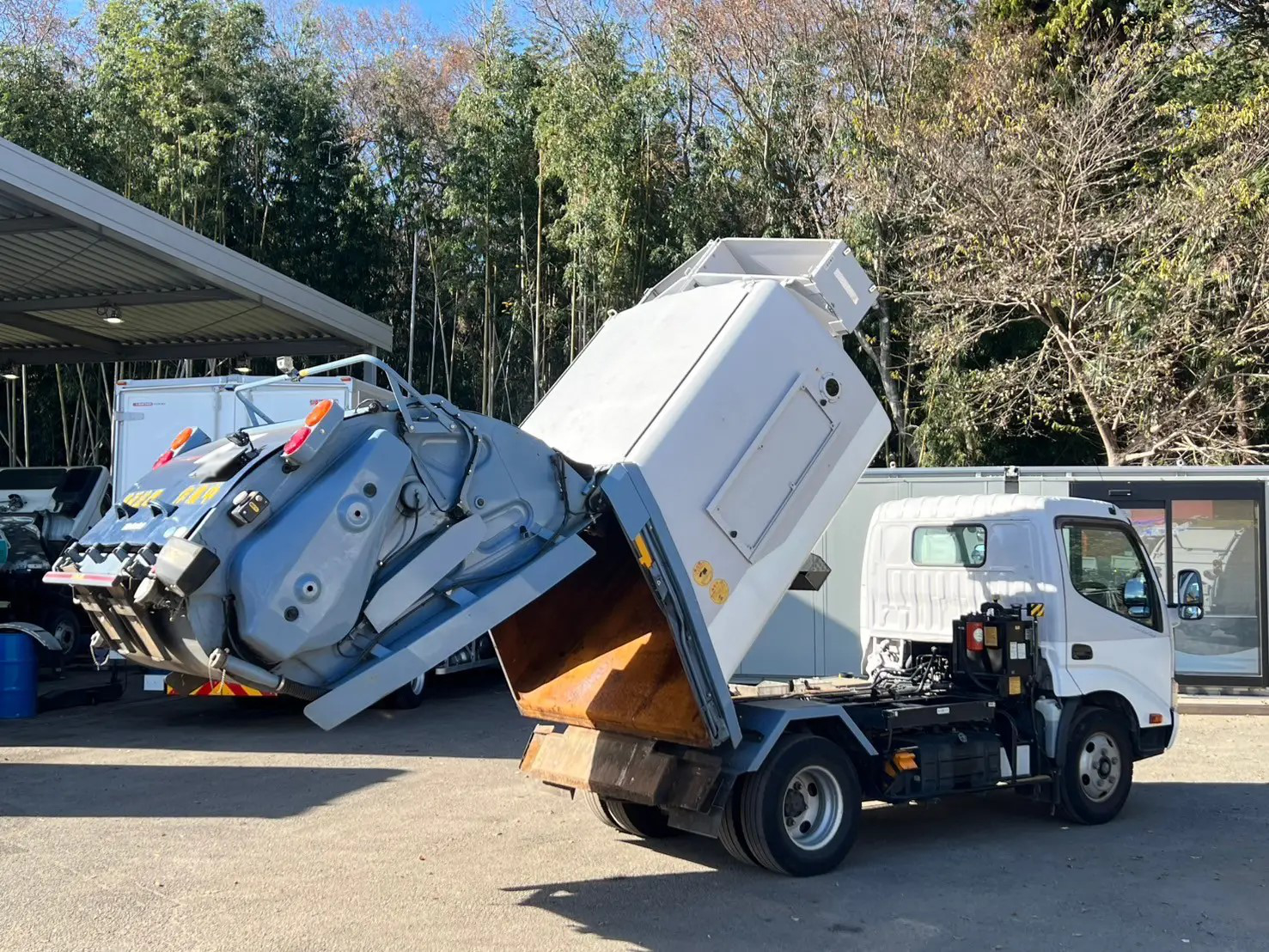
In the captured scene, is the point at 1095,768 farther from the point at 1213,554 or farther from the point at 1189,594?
the point at 1213,554

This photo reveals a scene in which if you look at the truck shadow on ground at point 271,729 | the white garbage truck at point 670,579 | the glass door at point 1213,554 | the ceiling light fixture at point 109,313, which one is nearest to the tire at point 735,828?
the white garbage truck at point 670,579

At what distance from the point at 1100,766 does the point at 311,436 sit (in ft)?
18.0

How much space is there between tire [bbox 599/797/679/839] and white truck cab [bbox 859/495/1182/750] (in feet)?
7.08

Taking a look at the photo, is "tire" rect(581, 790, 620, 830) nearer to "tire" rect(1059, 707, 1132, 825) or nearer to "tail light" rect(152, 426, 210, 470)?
"tire" rect(1059, 707, 1132, 825)

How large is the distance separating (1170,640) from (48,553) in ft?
40.9

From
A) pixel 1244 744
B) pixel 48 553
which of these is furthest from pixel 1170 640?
pixel 48 553

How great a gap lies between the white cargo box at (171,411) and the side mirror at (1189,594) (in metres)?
7.23

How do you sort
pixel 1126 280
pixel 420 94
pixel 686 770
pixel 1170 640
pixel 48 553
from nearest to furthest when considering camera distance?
pixel 686 770 → pixel 1170 640 → pixel 48 553 → pixel 1126 280 → pixel 420 94

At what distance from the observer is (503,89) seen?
62.2 feet

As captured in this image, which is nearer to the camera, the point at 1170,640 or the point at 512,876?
the point at 512,876

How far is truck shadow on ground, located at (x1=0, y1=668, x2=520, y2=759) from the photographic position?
1015 centimetres

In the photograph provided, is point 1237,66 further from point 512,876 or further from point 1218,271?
point 512,876

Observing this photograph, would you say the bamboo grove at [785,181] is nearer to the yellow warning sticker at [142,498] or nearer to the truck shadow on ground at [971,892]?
the truck shadow on ground at [971,892]

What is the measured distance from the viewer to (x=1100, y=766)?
295 inches
